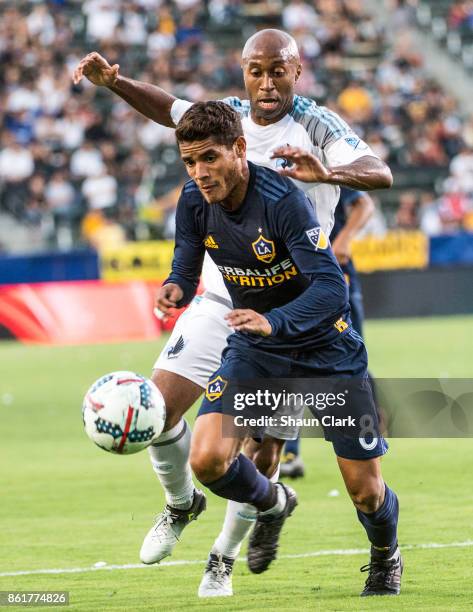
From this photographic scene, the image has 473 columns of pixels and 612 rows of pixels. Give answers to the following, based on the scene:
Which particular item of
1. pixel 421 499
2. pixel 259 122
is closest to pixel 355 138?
pixel 259 122

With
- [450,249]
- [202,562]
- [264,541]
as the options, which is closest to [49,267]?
[450,249]

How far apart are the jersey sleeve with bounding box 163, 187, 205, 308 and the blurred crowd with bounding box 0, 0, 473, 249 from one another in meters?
15.7

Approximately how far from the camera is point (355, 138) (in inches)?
252

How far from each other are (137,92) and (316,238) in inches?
77.5

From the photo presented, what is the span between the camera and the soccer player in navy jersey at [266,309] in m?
5.66

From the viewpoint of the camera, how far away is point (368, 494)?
18.9ft

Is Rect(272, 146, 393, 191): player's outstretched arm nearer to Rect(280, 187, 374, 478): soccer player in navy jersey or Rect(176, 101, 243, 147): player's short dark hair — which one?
Rect(176, 101, 243, 147): player's short dark hair

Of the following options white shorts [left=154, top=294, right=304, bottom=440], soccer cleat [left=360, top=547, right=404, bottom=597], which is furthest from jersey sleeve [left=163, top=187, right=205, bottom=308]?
soccer cleat [left=360, top=547, right=404, bottom=597]

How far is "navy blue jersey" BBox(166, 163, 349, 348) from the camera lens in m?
5.67

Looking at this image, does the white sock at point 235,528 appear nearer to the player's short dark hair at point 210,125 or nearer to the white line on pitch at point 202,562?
the white line on pitch at point 202,562

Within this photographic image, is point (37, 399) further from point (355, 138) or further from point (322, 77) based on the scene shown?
point (322, 77)

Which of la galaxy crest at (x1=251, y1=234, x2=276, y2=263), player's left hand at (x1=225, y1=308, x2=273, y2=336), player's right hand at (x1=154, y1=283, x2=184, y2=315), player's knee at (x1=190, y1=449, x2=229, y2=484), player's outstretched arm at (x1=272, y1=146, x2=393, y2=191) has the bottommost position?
player's knee at (x1=190, y1=449, x2=229, y2=484)

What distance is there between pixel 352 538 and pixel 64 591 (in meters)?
1.89

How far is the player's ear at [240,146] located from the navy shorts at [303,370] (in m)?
0.83
